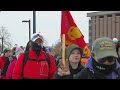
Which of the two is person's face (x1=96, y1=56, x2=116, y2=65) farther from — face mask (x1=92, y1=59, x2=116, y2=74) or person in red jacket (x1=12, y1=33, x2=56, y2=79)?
person in red jacket (x1=12, y1=33, x2=56, y2=79)

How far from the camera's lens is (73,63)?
4465mm

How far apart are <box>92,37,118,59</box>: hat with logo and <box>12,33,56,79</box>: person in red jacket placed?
2.40 m

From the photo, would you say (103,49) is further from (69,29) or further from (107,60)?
(69,29)

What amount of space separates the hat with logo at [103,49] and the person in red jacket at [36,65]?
240cm

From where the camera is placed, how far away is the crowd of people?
261 centimetres

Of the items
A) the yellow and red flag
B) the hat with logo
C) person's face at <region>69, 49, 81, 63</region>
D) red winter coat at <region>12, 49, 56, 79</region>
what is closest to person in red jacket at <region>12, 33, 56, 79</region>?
red winter coat at <region>12, 49, 56, 79</region>

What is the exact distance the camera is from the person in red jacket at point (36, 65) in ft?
16.8

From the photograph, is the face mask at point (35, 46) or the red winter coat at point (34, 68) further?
the face mask at point (35, 46)

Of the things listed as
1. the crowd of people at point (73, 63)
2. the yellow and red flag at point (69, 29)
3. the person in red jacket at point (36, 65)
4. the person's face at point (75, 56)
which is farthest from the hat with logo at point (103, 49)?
the person in red jacket at point (36, 65)

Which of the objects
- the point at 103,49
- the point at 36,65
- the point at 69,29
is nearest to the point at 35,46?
the point at 36,65

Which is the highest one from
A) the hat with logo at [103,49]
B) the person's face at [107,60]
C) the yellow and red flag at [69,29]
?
the yellow and red flag at [69,29]

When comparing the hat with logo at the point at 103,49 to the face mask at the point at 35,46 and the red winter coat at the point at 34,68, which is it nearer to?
the red winter coat at the point at 34,68
